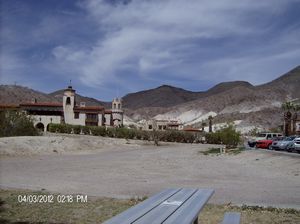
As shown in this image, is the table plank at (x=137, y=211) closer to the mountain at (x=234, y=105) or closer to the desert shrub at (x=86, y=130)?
the desert shrub at (x=86, y=130)

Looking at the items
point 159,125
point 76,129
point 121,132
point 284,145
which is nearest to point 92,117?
point 76,129

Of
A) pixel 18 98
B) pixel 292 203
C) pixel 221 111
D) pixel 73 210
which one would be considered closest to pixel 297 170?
pixel 292 203

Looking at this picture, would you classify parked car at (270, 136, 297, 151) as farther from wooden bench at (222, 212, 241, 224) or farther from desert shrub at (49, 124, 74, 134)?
desert shrub at (49, 124, 74, 134)

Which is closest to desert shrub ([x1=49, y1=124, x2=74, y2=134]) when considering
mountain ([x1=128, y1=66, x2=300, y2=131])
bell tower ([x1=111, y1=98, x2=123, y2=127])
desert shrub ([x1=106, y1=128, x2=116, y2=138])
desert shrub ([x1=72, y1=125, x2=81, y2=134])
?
desert shrub ([x1=72, y1=125, x2=81, y2=134])

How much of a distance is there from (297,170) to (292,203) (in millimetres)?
9862

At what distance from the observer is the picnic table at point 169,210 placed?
5.13 metres

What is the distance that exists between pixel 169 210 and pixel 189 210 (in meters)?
0.35

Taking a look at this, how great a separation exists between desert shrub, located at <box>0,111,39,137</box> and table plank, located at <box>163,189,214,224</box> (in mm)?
38816

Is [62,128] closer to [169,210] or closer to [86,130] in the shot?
[86,130]

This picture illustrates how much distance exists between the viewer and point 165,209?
587cm

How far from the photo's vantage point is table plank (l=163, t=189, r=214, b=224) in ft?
17.5

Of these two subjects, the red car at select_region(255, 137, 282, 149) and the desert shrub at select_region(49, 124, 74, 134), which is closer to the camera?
the red car at select_region(255, 137, 282, 149)

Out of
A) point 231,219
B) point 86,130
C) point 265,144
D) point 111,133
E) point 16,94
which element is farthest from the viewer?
point 16,94

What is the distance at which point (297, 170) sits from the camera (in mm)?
20750
